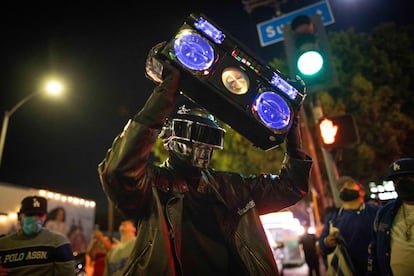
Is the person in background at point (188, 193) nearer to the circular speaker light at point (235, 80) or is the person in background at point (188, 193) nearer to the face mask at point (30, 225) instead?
the circular speaker light at point (235, 80)

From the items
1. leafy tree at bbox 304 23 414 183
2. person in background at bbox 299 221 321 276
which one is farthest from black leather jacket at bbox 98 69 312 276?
leafy tree at bbox 304 23 414 183

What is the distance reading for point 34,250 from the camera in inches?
140

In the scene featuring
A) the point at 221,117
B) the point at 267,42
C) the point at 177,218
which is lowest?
the point at 177,218

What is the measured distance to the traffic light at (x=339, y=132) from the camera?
493 centimetres

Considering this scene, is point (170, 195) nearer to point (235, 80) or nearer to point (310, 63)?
point (235, 80)

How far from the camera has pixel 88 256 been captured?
597 cm

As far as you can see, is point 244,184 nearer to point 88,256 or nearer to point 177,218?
point 177,218

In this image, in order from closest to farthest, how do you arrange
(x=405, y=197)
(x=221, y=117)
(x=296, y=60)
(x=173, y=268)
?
(x=173, y=268), (x=221, y=117), (x=405, y=197), (x=296, y=60)

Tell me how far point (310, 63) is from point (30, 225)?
12.4 feet

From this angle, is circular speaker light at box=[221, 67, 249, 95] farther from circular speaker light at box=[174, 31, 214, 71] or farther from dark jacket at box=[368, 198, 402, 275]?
dark jacket at box=[368, 198, 402, 275]

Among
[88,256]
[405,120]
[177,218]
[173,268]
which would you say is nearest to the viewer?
[173,268]

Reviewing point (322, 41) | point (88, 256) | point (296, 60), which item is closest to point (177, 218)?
point (296, 60)

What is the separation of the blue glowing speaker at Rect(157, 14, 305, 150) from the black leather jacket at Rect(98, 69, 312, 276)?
0.62 feet

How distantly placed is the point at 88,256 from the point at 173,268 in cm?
499
